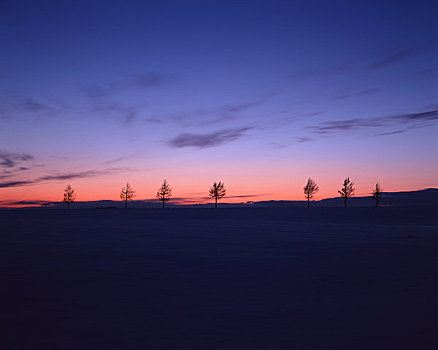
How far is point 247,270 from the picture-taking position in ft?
31.8

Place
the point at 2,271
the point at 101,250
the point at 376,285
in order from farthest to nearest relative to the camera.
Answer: the point at 101,250 → the point at 2,271 → the point at 376,285

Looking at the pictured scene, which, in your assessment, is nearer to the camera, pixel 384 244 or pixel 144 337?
pixel 144 337

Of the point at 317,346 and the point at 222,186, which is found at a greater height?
the point at 222,186

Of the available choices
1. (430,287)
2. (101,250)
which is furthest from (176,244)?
(430,287)

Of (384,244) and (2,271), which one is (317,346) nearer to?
(2,271)

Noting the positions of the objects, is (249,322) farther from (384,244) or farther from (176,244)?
(384,244)

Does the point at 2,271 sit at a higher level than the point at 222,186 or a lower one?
lower

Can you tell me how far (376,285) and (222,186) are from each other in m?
104

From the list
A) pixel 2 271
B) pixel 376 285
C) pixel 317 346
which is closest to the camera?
pixel 317 346

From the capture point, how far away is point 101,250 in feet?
43.8

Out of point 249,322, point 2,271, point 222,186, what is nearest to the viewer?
point 249,322

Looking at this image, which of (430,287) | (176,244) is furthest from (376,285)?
(176,244)

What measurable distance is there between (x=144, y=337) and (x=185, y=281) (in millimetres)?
3323

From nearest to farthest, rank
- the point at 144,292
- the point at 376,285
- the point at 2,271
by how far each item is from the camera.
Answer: the point at 144,292, the point at 376,285, the point at 2,271
